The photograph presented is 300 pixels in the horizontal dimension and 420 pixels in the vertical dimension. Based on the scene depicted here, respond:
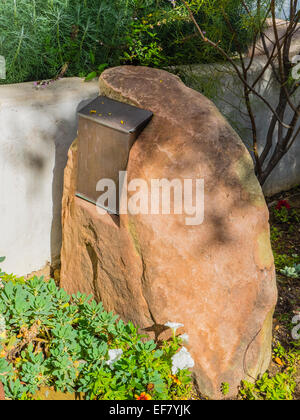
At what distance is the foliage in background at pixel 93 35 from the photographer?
11.1 ft

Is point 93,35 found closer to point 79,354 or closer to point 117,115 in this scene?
point 117,115

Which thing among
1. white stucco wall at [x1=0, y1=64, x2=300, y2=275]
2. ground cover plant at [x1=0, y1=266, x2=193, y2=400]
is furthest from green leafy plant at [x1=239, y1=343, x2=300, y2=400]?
white stucco wall at [x1=0, y1=64, x2=300, y2=275]

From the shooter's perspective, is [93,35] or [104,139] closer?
[104,139]

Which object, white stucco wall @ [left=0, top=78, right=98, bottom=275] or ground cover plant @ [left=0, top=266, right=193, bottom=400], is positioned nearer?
ground cover plant @ [left=0, top=266, right=193, bottom=400]

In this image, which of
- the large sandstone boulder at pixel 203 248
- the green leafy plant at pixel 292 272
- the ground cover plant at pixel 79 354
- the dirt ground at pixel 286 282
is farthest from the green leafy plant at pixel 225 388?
the green leafy plant at pixel 292 272

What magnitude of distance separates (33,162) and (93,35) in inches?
44.5

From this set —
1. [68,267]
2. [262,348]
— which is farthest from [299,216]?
[68,267]

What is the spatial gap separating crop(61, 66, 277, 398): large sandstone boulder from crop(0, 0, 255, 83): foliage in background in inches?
42.9

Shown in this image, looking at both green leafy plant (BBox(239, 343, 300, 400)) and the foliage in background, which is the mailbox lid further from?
green leafy plant (BBox(239, 343, 300, 400))

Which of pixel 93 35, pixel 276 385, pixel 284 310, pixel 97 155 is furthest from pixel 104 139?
pixel 284 310

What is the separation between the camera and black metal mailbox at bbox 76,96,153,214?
2492 mm

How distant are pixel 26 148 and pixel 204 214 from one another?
1.30 m

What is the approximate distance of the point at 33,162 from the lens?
10.3ft

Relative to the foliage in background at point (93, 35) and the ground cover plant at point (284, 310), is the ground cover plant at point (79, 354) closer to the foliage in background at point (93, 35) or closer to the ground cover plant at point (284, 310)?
the ground cover plant at point (284, 310)
